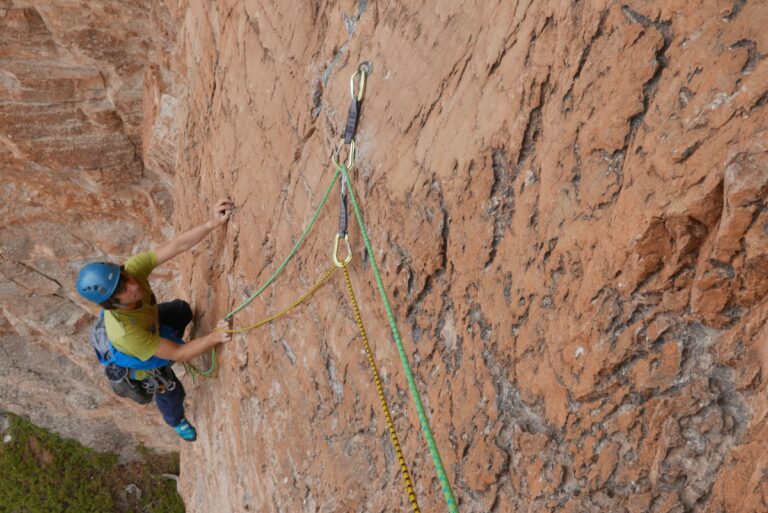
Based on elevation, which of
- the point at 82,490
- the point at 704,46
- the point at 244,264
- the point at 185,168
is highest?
the point at 704,46

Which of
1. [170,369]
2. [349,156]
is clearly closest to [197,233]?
[170,369]

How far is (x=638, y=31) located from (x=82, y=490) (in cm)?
→ 1262

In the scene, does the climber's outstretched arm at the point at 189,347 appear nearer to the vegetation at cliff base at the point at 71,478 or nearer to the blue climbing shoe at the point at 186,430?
the blue climbing shoe at the point at 186,430

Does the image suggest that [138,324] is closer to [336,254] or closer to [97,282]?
[97,282]

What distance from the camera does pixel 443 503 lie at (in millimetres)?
2619

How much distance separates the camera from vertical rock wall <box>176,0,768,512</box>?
1.71 meters

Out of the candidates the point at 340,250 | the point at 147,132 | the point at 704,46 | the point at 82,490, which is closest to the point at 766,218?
the point at 704,46

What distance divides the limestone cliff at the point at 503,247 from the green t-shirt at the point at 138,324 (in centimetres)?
52

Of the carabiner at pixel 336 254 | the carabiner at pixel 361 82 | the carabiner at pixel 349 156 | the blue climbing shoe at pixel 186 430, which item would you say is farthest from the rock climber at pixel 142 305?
the carabiner at pixel 361 82

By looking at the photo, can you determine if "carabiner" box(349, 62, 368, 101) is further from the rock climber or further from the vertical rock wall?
the rock climber

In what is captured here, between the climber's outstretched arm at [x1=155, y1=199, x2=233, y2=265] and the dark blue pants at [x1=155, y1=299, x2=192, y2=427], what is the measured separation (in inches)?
29.4

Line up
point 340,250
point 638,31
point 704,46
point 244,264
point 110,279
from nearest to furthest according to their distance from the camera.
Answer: point 704,46 < point 638,31 < point 340,250 < point 110,279 < point 244,264

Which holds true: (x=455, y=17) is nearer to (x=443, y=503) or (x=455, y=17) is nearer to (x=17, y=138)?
(x=443, y=503)

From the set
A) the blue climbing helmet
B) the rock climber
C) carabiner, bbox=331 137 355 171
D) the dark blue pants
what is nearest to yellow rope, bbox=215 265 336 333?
the rock climber
